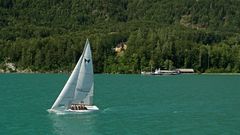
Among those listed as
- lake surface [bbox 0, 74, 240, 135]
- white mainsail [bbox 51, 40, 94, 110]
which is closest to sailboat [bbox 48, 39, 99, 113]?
white mainsail [bbox 51, 40, 94, 110]

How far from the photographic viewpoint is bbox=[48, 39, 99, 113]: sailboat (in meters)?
80.7

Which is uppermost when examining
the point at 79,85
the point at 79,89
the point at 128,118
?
the point at 79,85

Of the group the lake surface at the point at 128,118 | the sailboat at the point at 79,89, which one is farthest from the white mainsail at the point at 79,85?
the lake surface at the point at 128,118

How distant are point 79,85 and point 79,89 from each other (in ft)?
1.90

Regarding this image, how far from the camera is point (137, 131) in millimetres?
69000

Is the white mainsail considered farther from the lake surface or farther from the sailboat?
the lake surface

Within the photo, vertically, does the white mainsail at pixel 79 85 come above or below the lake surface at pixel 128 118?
above

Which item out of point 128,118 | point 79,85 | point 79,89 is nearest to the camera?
point 79,89

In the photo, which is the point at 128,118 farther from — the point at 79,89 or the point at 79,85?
the point at 79,85

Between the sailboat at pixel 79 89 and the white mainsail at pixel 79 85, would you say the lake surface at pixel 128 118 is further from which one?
the white mainsail at pixel 79 85

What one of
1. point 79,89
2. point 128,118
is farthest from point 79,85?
point 128,118

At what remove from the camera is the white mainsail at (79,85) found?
80.4m

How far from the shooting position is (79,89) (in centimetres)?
8125

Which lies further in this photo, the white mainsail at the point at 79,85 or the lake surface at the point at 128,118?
the white mainsail at the point at 79,85
